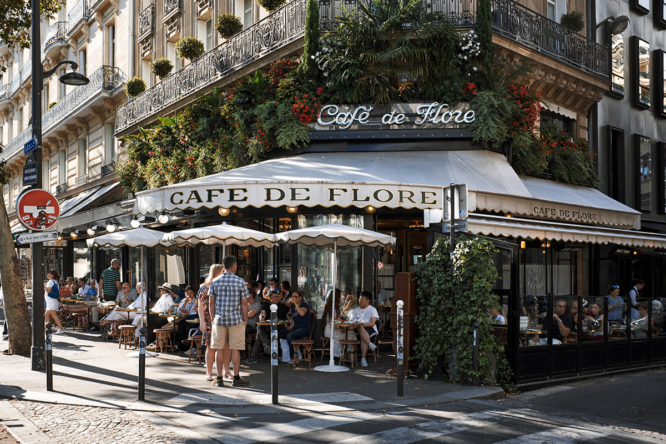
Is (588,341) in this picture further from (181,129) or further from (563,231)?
(181,129)

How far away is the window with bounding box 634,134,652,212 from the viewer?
19.9 m

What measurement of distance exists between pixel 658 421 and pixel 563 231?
171 inches

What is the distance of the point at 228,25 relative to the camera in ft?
57.1

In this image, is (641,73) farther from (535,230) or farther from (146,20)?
(146,20)

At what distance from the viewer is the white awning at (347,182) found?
11648 millimetres

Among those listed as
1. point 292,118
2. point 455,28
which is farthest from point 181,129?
point 455,28

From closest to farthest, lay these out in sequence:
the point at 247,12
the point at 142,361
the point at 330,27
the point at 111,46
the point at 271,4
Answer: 1. the point at 142,361
2. the point at 330,27
3. the point at 271,4
4. the point at 247,12
5. the point at 111,46

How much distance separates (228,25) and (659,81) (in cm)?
1320

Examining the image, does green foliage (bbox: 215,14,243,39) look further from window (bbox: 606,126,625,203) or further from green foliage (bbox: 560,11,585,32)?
window (bbox: 606,126,625,203)

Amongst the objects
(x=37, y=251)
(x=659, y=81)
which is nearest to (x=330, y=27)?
(x=37, y=251)

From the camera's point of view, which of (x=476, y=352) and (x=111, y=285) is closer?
(x=476, y=352)

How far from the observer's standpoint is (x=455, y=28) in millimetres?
13594

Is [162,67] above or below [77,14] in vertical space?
below

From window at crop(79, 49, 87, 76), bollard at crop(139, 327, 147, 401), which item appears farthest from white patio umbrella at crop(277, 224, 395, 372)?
window at crop(79, 49, 87, 76)
